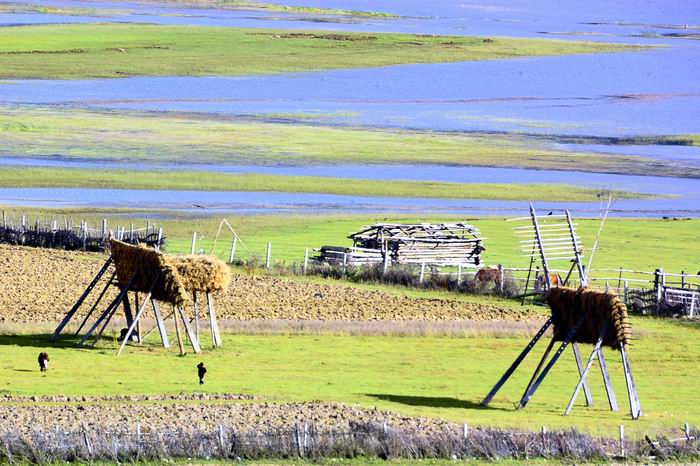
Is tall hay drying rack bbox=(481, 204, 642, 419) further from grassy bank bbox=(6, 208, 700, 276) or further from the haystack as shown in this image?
grassy bank bbox=(6, 208, 700, 276)

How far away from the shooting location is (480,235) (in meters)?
57.4

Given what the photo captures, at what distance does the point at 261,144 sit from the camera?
273ft

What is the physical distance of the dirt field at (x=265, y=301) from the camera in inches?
1594

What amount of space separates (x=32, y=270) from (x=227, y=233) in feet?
39.0

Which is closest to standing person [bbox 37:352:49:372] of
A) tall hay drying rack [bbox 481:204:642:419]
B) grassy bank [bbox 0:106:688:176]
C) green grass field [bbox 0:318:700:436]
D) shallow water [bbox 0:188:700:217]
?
green grass field [bbox 0:318:700:436]

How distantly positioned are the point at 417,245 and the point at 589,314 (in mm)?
23818

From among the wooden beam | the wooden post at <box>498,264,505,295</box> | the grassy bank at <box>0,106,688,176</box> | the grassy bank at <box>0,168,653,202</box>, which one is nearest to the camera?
the wooden beam

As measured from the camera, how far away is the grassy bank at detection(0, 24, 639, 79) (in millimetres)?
123125

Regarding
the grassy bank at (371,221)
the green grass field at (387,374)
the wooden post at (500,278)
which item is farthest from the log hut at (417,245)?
the green grass field at (387,374)

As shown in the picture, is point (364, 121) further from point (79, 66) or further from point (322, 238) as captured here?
point (322, 238)

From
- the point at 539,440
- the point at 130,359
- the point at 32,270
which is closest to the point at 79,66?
the point at 32,270

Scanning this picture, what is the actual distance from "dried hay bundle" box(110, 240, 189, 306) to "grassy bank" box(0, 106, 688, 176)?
1587 inches

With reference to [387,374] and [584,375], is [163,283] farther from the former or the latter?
[584,375]

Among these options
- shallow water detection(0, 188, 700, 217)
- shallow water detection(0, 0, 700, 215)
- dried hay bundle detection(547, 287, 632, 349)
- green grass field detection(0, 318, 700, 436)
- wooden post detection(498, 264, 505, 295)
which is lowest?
green grass field detection(0, 318, 700, 436)
